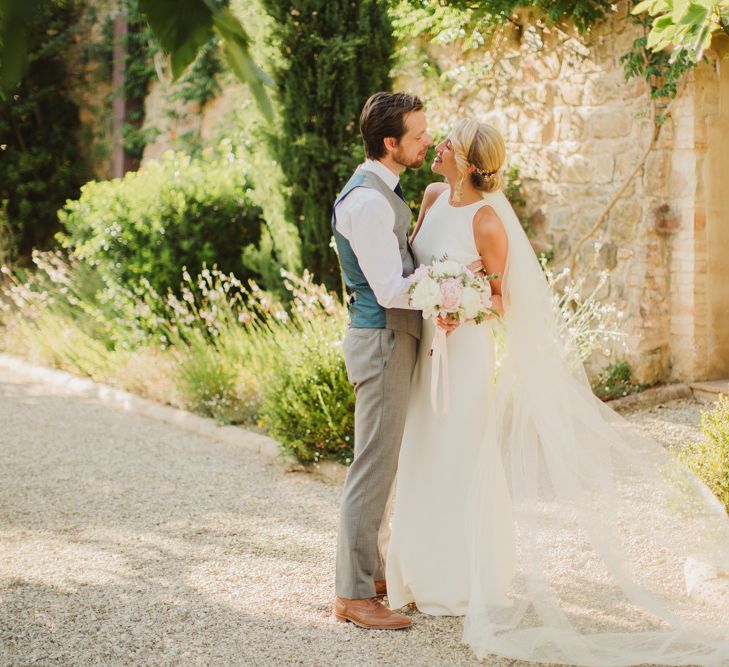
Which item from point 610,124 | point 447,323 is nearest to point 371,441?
point 447,323

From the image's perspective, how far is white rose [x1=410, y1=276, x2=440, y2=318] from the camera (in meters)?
3.10

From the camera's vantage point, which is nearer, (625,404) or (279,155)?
(625,404)

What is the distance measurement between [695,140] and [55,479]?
15.7 ft

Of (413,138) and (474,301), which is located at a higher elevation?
(413,138)

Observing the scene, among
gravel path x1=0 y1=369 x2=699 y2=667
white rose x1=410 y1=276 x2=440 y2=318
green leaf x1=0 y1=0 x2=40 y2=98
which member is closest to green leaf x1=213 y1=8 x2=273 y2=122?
green leaf x1=0 y1=0 x2=40 y2=98

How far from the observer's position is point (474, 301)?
317cm

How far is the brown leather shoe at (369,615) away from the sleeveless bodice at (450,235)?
1.31 meters

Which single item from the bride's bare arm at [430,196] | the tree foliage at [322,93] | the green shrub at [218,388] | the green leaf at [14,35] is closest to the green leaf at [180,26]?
the green leaf at [14,35]

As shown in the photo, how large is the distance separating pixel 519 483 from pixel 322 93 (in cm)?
495

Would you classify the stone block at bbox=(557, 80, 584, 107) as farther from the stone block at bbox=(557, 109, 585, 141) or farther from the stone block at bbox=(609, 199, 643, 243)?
the stone block at bbox=(609, 199, 643, 243)

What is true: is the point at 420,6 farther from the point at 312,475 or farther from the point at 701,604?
the point at 701,604

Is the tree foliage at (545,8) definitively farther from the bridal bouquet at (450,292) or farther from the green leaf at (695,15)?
the bridal bouquet at (450,292)

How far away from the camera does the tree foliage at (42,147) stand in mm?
12133

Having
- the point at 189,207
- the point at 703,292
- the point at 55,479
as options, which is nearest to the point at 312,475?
the point at 55,479
